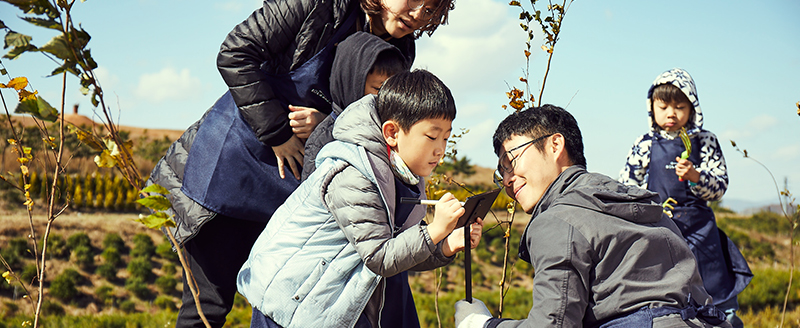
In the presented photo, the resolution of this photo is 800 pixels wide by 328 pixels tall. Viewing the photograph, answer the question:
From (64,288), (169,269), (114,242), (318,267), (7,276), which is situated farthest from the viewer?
(114,242)

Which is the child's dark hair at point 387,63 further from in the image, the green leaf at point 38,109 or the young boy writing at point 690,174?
the young boy writing at point 690,174

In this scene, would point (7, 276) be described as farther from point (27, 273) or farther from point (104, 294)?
point (27, 273)

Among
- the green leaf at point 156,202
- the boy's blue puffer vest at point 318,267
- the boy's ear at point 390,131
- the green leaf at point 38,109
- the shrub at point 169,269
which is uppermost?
the green leaf at point 38,109

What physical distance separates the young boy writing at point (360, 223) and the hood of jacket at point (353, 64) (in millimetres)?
137

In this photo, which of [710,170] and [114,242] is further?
[114,242]

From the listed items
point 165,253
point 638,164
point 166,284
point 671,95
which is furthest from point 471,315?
point 165,253

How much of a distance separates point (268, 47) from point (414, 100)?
60cm

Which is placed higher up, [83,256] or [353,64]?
[353,64]

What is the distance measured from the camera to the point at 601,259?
1.58 m

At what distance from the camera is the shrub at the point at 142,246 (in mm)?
8547

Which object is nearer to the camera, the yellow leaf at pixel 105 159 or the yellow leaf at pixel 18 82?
the yellow leaf at pixel 105 159

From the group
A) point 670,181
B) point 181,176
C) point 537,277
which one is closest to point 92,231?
point 181,176

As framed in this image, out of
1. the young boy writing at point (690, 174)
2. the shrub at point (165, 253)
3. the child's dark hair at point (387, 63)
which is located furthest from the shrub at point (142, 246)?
the child's dark hair at point (387, 63)

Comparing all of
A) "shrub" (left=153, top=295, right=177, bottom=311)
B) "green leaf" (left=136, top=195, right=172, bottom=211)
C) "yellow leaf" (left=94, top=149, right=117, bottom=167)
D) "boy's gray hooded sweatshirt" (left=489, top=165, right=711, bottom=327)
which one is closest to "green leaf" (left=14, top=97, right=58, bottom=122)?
"yellow leaf" (left=94, top=149, right=117, bottom=167)
